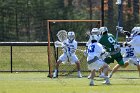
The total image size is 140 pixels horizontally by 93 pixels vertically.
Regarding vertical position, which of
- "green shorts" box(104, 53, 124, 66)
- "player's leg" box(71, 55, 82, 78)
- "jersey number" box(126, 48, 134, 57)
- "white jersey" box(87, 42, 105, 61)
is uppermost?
"white jersey" box(87, 42, 105, 61)

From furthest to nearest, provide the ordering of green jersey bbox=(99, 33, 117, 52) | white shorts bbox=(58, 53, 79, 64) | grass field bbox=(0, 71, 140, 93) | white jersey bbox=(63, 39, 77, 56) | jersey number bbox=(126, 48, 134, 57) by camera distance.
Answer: white jersey bbox=(63, 39, 77, 56) → white shorts bbox=(58, 53, 79, 64) → jersey number bbox=(126, 48, 134, 57) → green jersey bbox=(99, 33, 117, 52) → grass field bbox=(0, 71, 140, 93)

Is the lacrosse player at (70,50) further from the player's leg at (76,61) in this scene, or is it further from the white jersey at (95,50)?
the white jersey at (95,50)

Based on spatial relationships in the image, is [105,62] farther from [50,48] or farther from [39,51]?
[39,51]

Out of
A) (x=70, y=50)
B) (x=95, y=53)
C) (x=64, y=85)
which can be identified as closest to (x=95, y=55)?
(x=95, y=53)

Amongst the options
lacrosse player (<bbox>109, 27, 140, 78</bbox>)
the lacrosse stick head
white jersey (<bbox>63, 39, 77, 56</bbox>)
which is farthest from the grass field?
the lacrosse stick head

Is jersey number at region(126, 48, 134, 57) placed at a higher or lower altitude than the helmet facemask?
lower

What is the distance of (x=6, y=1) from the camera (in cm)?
3931

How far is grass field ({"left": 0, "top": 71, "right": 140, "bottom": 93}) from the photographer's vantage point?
60.5ft

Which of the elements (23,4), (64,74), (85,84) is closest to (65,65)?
(64,74)

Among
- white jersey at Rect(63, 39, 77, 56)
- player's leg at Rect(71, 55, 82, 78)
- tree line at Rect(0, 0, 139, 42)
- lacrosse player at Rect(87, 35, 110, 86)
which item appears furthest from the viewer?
tree line at Rect(0, 0, 139, 42)

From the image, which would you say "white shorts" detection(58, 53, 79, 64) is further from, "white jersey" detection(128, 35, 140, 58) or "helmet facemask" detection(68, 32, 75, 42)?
"white jersey" detection(128, 35, 140, 58)

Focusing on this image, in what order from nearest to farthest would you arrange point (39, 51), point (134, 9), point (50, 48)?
point (50, 48)
point (39, 51)
point (134, 9)

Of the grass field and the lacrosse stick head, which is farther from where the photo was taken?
the lacrosse stick head

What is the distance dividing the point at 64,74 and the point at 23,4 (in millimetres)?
14627
